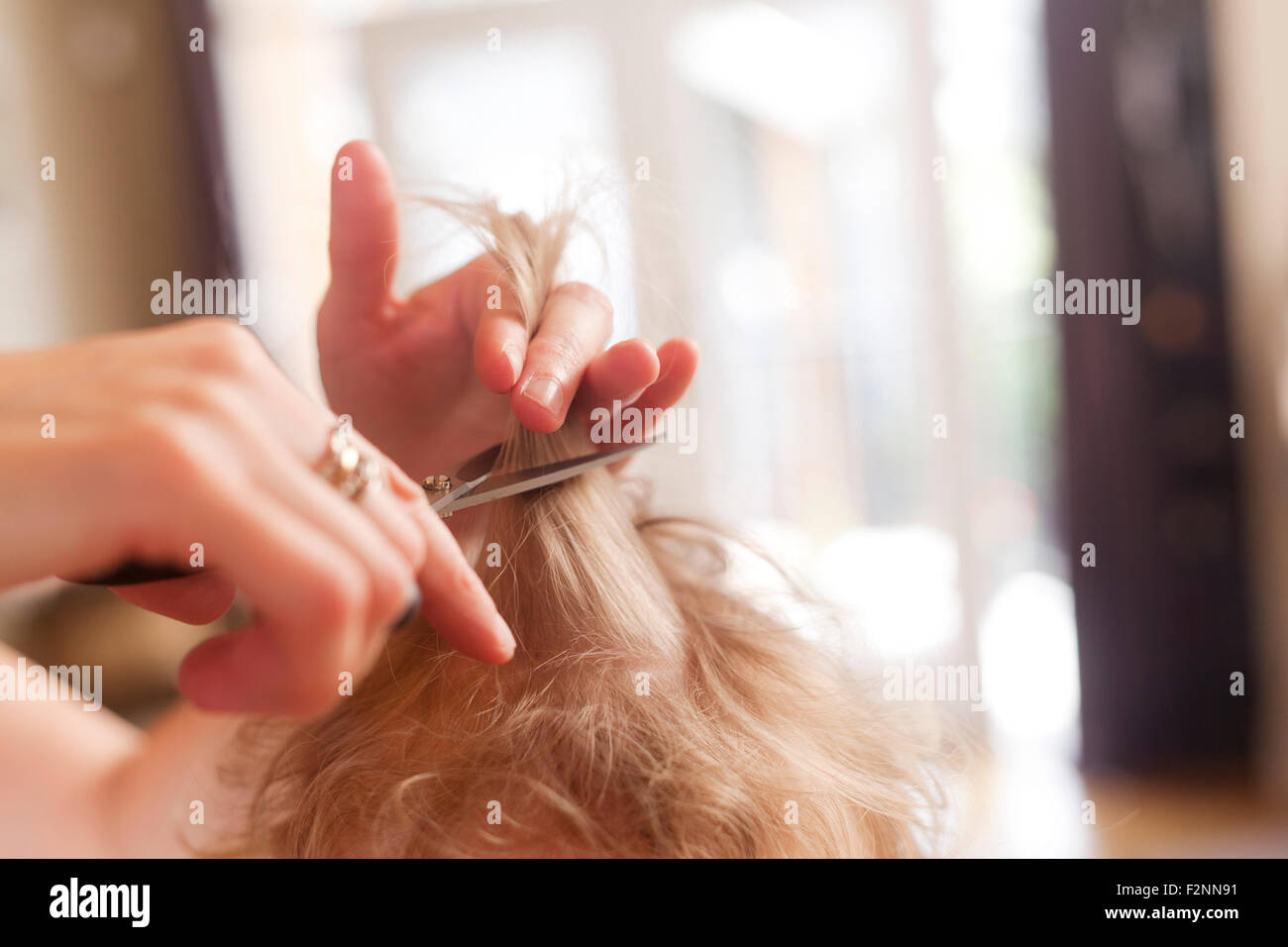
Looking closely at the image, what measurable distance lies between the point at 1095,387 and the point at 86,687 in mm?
2302

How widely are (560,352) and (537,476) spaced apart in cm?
9

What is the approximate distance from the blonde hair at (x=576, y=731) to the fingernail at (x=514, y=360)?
0.06 m

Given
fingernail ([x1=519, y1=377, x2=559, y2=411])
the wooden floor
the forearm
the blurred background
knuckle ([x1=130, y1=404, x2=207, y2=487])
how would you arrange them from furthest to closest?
1. the blurred background
2. the wooden floor
3. the forearm
4. fingernail ([x1=519, y1=377, x2=559, y2=411])
5. knuckle ([x1=130, y1=404, x2=207, y2=487])

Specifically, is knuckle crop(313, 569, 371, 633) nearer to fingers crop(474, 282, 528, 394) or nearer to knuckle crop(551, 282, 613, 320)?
fingers crop(474, 282, 528, 394)

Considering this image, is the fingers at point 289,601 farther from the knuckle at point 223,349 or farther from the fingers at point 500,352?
the fingers at point 500,352

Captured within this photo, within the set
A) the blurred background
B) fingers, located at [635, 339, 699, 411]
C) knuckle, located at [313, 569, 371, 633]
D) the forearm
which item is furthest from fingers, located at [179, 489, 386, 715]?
the blurred background

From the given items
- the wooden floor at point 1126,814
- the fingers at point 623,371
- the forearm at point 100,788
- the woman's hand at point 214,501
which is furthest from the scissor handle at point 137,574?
the wooden floor at point 1126,814

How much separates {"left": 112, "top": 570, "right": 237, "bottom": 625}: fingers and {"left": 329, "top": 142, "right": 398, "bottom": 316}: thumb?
28cm

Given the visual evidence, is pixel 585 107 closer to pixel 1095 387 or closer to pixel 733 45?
pixel 733 45

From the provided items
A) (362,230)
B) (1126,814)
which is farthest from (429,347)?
(1126,814)

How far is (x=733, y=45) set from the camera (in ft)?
7.71

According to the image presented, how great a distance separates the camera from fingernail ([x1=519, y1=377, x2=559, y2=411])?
0.50 metres
